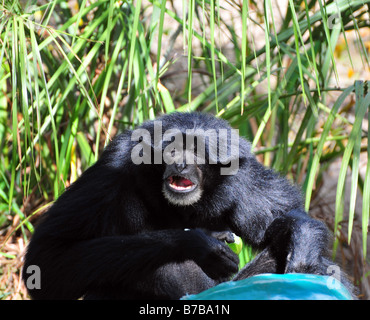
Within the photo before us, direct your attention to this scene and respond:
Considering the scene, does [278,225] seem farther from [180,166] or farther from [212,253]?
[180,166]

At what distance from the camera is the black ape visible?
3604mm

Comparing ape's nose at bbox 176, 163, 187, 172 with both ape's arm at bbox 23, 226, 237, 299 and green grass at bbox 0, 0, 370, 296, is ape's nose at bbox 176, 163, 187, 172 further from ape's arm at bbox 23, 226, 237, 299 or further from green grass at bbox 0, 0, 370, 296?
green grass at bbox 0, 0, 370, 296

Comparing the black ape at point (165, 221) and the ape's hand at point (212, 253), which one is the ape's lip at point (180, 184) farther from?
the ape's hand at point (212, 253)

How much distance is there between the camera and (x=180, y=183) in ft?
12.6

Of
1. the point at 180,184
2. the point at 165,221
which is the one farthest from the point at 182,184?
the point at 165,221

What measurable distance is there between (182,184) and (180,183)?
0.05 feet

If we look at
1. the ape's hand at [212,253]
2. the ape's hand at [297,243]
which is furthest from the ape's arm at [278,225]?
the ape's hand at [212,253]

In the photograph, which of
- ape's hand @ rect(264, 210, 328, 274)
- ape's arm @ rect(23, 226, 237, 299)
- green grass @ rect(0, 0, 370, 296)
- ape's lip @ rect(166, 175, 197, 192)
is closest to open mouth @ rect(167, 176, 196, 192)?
ape's lip @ rect(166, 175, 197, 192)

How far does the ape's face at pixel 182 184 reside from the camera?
376 centimetres

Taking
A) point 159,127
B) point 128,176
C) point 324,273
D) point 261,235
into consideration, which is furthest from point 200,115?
point 324,273

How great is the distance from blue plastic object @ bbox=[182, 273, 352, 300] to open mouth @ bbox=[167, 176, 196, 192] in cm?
82

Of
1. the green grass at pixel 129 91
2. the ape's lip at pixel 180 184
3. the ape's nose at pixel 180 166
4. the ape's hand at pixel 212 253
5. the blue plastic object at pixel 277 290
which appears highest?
the green grass at pixel 129 91

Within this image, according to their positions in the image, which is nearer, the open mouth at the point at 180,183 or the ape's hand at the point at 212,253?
the ape's hand at the point at 212,253
